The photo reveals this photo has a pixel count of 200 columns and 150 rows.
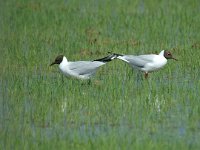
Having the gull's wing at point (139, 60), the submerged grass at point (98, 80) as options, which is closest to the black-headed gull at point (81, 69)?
the submerged grass at point (98, 80)

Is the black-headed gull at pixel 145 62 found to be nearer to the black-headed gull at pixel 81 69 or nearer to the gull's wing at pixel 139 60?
the gull's wing at pixel 139 60

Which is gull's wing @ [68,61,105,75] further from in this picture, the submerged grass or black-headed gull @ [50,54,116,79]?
the submerged grass

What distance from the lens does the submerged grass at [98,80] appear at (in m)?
8.48

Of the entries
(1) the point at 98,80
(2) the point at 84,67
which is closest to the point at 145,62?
(1) the point at 98,80

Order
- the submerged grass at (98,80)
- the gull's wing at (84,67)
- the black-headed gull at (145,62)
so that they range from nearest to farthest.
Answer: the submerged grass at (98,80) → the gull's wing at (84,67) → the black-headed gull at (145,62)

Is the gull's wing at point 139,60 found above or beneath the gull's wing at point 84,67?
above

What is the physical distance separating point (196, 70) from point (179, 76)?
0.42 m

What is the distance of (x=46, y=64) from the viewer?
13055 mm

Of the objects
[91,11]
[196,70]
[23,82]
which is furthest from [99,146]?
[91,11]

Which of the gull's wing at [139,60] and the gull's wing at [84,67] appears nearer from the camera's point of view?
the gull's wing at [84,67]

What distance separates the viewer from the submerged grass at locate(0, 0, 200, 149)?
27.8ft

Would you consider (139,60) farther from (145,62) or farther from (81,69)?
(81,69)

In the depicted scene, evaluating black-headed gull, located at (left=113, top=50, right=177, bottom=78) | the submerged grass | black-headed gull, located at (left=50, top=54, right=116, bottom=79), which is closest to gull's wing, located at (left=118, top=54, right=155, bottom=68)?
black-headed gull, located at (left=113, top=50, right=177, bottom=78)

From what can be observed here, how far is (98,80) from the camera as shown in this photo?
11750 millimetres
